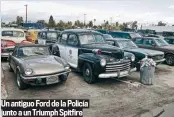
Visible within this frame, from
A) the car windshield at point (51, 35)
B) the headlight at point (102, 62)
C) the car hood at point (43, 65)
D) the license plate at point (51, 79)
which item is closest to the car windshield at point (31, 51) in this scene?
the car hood at point (43, 65)

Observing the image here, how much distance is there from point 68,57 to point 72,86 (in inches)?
80.4

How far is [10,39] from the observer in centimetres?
1305

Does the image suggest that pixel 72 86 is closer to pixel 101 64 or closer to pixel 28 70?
pixel 101 64

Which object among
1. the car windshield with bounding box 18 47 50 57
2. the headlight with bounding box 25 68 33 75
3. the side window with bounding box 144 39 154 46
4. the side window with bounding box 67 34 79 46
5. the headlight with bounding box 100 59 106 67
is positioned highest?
the side window with bounding box 67 34 79 46

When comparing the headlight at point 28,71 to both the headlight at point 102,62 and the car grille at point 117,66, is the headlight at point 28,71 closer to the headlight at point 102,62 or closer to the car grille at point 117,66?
the headlight at point 102,62

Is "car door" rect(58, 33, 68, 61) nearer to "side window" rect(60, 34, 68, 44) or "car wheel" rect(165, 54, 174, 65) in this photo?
"side window" rect(60, 34, 68, 44)

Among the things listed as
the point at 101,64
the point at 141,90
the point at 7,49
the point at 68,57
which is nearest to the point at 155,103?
the point at 141,90

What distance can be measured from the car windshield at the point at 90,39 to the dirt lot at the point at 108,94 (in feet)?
4.78

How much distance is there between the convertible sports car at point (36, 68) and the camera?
22.7ft

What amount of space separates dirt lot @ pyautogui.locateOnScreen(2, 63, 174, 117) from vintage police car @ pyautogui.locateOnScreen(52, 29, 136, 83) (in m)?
0.47

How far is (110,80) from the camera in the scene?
29.3ft

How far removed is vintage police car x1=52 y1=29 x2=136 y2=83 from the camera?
790 centimetres

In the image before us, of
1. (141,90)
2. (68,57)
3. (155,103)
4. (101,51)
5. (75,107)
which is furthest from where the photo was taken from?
(68,57)

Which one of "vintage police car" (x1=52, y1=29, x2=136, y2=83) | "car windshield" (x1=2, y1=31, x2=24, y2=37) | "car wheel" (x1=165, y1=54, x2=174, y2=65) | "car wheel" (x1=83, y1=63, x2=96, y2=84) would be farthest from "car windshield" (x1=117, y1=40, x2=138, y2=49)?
"car windshield" (x1=2, y1=31, x2=24, y2=37)
